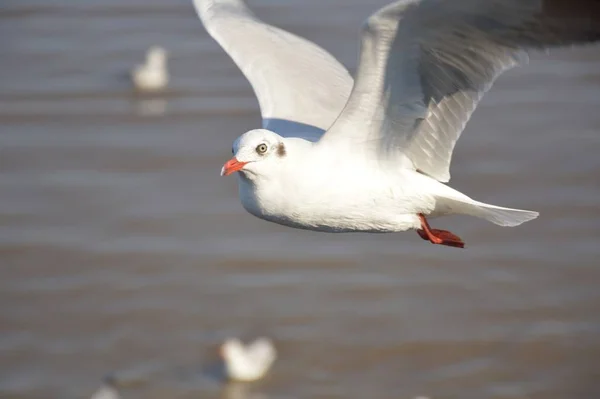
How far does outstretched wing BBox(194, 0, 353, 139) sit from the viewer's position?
7242 millimetres

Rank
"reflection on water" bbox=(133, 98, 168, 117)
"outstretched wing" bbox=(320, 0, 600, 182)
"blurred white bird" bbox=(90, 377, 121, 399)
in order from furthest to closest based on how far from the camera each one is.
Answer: "reflection on water" bbox=(133, 98, 168, 117) → "blurred white bird" bbox=(90, 377, 121, 399) → "outstretched wing" bbox=(320, 0, 600, 182)

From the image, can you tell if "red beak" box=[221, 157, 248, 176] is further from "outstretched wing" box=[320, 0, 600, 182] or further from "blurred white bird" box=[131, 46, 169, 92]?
"blurred white bird" box=[131, 46, 169, 92]

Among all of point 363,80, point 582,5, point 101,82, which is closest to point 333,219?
point 363,80

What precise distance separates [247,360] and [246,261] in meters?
1.58

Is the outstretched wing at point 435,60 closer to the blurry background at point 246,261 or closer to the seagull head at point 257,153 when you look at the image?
the seagull head at point 257,153

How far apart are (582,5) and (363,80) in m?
1.00

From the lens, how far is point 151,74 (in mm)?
12758

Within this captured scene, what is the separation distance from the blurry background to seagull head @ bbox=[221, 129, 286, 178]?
9.14ft

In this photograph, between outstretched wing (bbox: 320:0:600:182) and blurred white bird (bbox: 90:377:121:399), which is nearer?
outstretched wing (bbox: 320:0:600:182)

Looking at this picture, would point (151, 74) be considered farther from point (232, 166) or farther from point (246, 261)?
point (232, 166)

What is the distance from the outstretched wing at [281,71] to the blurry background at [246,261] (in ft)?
6.80

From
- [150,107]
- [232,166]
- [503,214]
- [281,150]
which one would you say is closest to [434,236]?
[503,214]

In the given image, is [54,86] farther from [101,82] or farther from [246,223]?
[246,223]

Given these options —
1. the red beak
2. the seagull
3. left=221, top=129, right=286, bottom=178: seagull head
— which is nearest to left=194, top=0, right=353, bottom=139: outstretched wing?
the seagull
